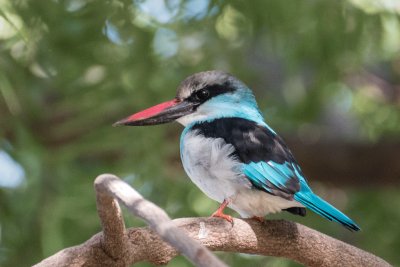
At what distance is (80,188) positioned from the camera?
488 cm

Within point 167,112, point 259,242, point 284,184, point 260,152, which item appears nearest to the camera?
point 259,242

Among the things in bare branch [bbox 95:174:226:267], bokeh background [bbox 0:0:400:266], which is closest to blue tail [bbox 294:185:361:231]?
bare branch [bbox 95:174:226:267]

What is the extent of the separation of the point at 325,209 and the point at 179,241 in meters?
0.95

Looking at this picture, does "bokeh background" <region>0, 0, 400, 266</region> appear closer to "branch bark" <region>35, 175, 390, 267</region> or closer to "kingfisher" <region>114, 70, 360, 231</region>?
"kingfisher" <region>114, 70, 360, 231</region>

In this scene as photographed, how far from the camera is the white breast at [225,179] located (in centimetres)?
288

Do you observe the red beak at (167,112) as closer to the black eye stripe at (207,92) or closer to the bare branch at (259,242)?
the black eye stripe at (207,92)

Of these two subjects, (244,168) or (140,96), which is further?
(140,96)

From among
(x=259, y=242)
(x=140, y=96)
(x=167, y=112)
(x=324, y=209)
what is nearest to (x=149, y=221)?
(x=259, y=242)

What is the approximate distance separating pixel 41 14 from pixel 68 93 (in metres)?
0.66

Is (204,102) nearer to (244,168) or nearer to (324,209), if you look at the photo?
(244,168)

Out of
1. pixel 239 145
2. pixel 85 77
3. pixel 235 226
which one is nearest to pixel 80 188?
pixel 85 77

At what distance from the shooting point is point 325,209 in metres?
2.74

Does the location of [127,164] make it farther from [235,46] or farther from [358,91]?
[358,91]

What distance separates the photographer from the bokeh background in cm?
456
